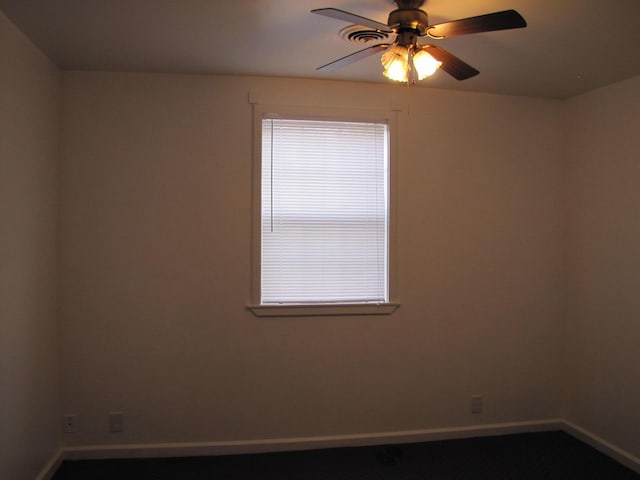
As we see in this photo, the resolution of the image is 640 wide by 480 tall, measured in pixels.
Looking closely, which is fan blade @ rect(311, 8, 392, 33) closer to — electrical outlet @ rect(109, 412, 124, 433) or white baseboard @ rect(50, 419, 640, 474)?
white baseboard @ rect(50, 419, 640, 474)

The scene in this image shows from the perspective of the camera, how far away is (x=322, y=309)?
301cm

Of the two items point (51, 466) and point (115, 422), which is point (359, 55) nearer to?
point (115, 422)

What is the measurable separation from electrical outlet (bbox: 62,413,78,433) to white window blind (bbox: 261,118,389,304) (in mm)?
1455

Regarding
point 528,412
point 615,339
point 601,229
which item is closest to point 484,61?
point 601,229

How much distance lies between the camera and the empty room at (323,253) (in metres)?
2.73

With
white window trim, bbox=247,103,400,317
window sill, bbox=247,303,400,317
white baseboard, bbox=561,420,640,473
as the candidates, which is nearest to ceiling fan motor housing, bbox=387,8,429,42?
white window trim, bbox=247,103,400,317

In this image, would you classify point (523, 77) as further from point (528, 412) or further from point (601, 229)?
point (528, 412)

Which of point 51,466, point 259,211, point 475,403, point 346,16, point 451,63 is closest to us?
point 346,16

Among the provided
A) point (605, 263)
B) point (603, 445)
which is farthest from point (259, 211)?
point (603, 445)

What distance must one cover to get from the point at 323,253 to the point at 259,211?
54 centimetres

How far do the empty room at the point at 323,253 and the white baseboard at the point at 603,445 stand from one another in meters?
0.02

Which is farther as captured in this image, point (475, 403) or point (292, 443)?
point (475, 403)

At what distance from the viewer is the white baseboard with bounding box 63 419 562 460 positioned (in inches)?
111

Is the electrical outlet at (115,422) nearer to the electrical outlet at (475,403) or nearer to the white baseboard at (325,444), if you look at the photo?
the white baseboard at (325,444)
